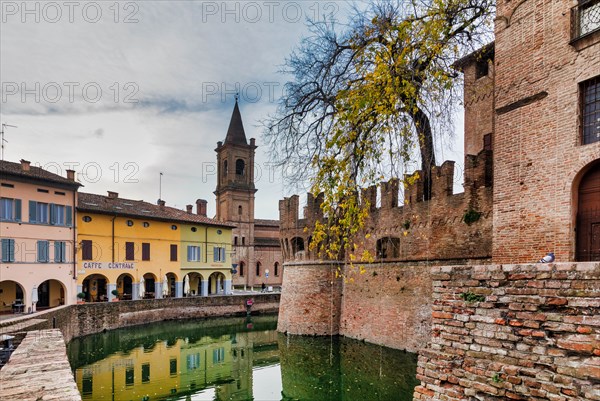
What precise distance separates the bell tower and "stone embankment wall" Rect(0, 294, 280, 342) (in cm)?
1794

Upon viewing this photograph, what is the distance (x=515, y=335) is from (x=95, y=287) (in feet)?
100.0

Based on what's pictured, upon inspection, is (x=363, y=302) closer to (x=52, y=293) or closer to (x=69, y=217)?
(x=69, y=217)

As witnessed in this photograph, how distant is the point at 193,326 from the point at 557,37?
24.3m

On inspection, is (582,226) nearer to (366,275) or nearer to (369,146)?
(369,146)

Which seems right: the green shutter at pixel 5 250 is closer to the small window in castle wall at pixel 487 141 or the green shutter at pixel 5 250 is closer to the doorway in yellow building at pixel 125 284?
the doorway in yellow building at pixel 125 284

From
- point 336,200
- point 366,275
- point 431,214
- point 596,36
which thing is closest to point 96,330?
point 366,275

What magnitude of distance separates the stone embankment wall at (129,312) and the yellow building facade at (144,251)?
3041 millimetres

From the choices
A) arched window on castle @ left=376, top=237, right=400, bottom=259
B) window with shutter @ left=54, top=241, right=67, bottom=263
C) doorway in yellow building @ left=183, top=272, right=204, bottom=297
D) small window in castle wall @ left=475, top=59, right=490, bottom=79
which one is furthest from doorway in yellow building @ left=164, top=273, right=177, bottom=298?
small window in castle wall @ left=475, top=59, right=490, bottom=79

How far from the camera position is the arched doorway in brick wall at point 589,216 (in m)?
7.27

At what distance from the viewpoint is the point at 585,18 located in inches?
288

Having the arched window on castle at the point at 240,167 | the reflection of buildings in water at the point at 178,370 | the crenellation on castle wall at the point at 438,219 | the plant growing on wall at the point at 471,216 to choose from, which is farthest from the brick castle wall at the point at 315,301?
the arched window on castle at the point at 240,167

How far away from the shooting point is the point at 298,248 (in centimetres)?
2325

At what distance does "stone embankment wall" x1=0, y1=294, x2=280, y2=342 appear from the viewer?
55.0 feet

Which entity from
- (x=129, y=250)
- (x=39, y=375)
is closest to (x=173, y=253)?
(x=129, y=250)
